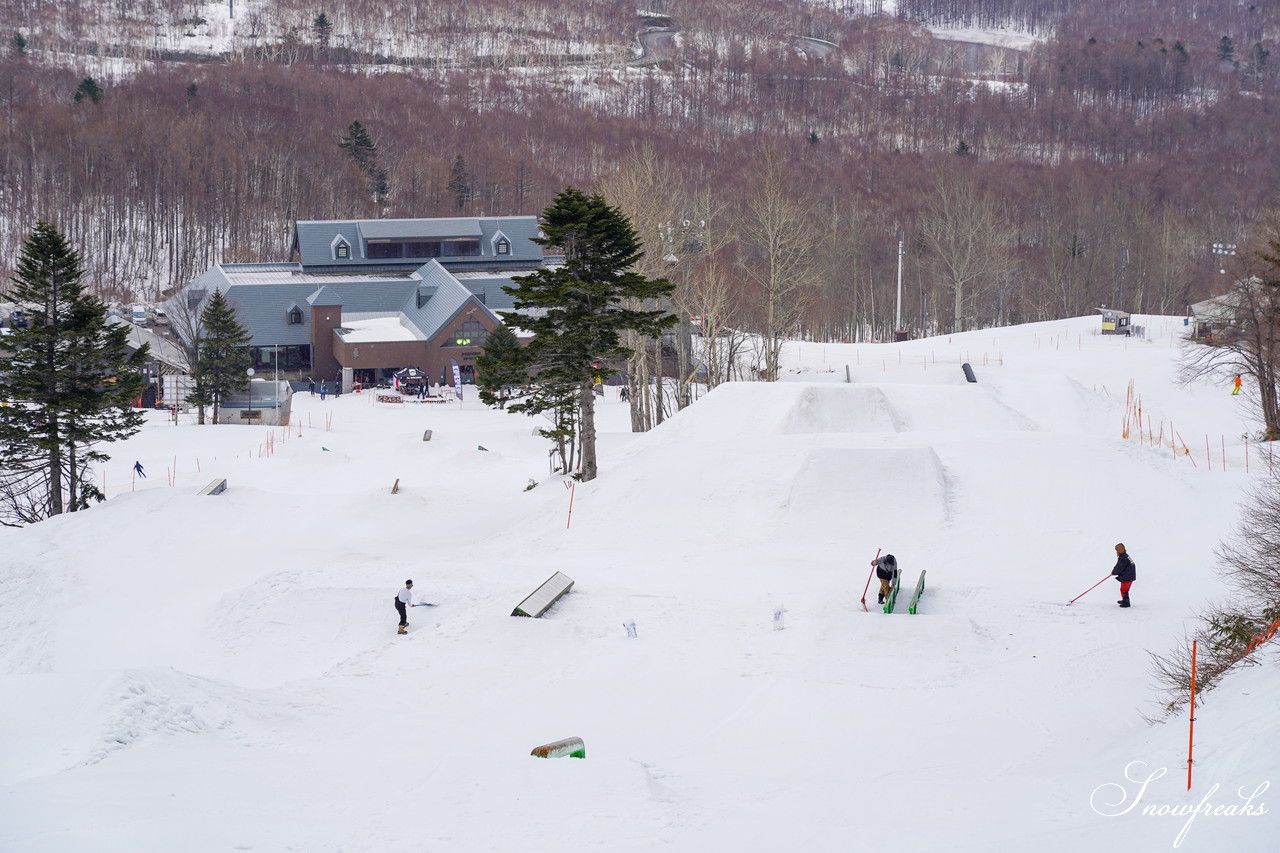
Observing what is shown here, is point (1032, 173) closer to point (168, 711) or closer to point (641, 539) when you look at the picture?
point (641, 539)

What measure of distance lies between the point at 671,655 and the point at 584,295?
1492cm

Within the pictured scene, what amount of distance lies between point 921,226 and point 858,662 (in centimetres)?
9261

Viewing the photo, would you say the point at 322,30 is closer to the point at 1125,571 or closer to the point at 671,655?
the point at 671,655

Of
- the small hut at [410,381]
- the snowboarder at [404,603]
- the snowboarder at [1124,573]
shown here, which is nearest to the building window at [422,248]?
the small hut at [410,381]

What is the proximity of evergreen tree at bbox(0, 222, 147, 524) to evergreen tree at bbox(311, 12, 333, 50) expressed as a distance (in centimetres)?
16171

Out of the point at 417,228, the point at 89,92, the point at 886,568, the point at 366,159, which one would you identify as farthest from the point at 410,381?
the point at 89,92

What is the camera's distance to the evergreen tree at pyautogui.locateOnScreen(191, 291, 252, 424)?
53938 mm

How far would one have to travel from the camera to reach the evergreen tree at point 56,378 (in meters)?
32.4

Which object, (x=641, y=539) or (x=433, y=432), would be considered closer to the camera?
(x=641, y=539)

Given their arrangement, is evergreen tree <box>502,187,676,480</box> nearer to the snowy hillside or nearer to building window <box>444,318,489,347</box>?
the snowy hillside

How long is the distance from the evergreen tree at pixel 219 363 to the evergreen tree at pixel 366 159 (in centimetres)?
6024

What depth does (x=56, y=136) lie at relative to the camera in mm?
111750

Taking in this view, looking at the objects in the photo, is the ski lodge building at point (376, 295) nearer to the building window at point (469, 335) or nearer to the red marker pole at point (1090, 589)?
the building window at point (469, 335)

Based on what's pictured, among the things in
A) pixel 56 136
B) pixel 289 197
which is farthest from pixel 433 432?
pixel 56 136
